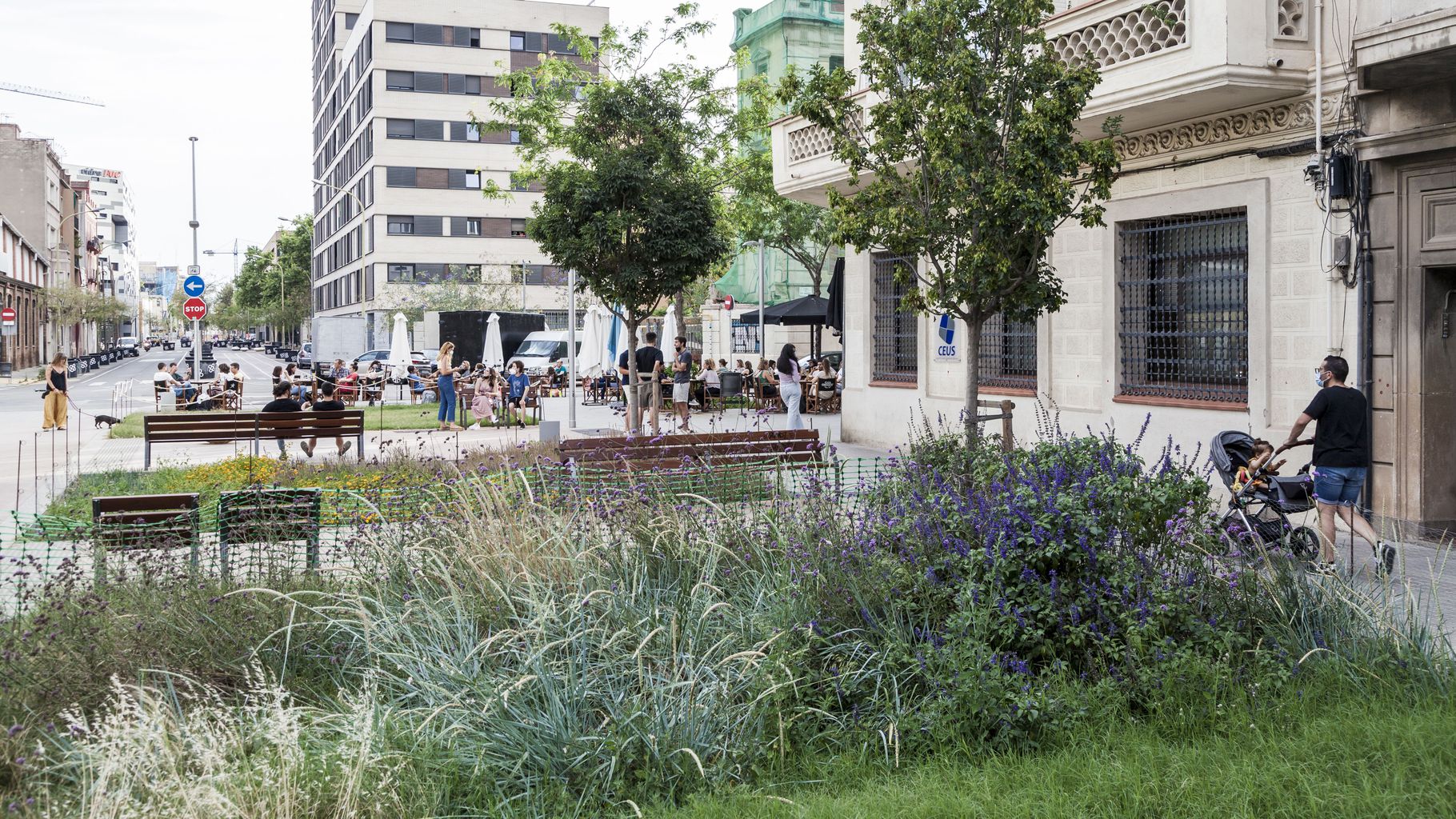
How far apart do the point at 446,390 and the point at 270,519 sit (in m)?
15.7

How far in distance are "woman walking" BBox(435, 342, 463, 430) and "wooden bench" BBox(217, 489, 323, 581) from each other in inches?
563

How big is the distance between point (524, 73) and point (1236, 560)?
27.4 m

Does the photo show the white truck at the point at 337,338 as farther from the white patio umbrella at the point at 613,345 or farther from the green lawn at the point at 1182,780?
the green lawn at the point at 1182,780

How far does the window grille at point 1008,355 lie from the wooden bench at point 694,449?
470cm

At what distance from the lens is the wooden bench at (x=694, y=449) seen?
35.9 feet

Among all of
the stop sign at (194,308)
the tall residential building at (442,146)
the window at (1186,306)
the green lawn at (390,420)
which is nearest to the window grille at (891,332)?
the window at (1186,306)

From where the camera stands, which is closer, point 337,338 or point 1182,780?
point 1182,780

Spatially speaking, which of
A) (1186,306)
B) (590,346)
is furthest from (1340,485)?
(590,346)

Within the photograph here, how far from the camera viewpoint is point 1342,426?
906 cm

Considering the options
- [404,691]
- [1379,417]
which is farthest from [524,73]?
[404,691]

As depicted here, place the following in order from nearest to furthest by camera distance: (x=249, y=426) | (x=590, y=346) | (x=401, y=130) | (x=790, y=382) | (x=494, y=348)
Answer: (x=249, y=426) < (x=790, y=382) < (x=590, y=346) < (x=494, y=348) < (x=401, y=130)

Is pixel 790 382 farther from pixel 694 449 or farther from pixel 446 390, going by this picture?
pixel 694 449

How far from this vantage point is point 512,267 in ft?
226

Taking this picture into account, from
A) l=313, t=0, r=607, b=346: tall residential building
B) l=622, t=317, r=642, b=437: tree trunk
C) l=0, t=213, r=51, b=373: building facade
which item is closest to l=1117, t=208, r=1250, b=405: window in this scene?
l=622, t=317, r=642, b=437: tree trunk
